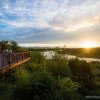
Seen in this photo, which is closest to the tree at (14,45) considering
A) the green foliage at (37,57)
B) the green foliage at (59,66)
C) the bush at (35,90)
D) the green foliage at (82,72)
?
the green foliage at (37,57)

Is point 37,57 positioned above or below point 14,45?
below

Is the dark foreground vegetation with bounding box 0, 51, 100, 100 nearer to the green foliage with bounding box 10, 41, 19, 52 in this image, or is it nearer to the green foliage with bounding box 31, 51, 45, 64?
the green foliage with bounding box 31, 51, 45, 64

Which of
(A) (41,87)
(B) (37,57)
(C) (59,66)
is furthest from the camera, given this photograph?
(B) (37,57)

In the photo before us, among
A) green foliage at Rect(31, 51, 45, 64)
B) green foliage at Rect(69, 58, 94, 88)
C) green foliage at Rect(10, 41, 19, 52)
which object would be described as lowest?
green foliage at Rect(69, 58, 94, 88)

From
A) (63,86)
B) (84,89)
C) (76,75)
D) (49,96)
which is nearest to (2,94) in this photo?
(49,96)

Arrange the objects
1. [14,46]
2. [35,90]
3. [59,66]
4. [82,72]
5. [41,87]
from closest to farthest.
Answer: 1. [35,90]
2. [41,87]
3. [82,72]
4. [59,66]
5. [14,46]

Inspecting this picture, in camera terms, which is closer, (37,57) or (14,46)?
(37,57)

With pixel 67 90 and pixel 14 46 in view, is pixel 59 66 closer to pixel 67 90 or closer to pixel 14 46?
pixel 14 46

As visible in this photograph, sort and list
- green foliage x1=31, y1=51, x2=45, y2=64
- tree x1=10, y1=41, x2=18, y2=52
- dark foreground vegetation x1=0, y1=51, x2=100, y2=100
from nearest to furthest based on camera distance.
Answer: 1. dark foreground vegetation x1=0, y1=51, x2=100, y2=100
2. green foliage x1=31, y1=51, x2=45, y2=64
3. tree x1=10, y1=41, x2=18, y2=52

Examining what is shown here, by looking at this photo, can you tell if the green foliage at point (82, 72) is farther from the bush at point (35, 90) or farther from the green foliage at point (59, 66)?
the bush at point (35, 90)

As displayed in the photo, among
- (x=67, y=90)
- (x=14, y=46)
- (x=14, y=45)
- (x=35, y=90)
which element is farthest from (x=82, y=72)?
(x=35, y=90)

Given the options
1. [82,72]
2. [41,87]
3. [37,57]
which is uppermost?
[37,57]

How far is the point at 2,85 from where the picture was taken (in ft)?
45.0

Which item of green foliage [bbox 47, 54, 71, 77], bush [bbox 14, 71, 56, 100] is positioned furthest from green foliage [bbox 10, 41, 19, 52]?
bush [bbox 14, 71, 56, 100]
